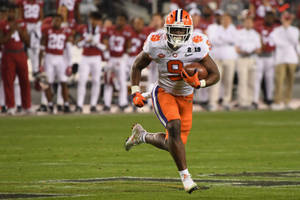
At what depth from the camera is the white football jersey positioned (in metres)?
7.68

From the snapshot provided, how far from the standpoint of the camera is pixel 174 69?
7.78 metres

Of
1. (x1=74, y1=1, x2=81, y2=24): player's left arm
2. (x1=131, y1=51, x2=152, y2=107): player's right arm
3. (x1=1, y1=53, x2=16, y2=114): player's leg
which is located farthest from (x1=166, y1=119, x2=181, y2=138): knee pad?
(x1=74, y1=1, x2=81, y2=24): player's left arm

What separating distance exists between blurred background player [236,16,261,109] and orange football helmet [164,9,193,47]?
37.6ft

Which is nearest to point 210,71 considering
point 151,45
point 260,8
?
point 151,45

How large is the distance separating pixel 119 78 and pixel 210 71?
11.2m

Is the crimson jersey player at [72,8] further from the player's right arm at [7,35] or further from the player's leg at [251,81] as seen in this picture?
the player's leg at [251,81]

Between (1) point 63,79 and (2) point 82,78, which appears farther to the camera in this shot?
(2) point 82,78

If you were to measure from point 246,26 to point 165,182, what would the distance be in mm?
11872

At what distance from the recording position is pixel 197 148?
434 inches

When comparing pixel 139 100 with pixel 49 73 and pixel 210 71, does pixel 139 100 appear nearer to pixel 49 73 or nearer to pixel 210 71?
pixel 210 71

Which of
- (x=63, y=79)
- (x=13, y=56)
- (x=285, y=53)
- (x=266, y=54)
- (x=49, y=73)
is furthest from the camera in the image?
(x=266, y=54)

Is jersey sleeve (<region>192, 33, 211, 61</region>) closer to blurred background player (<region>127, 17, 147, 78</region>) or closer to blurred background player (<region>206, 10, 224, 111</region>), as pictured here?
blurred background player (<region>206, 10, 224, 111</region>)

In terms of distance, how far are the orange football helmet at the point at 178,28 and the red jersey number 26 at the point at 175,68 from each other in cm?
22

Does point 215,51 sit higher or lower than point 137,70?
lower
